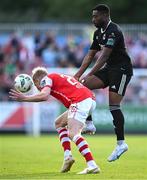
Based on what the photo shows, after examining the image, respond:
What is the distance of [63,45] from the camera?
32125mm

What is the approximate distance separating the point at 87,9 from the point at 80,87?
114 feet

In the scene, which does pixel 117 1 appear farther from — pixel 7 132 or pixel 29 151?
pixel 29 151

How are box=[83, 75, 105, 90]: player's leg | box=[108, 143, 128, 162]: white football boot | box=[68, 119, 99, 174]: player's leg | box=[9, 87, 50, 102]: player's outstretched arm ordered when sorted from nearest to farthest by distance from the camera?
box=[9, 87, 50, 102]: player's outstretched arm
box=[68, 119, 99, 174]: player's leg
box=[108, 143, 128, 162]: white football boot
box=[83, 75, 105, 90]: player's leg

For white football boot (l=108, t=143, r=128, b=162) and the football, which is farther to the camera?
white football boot (l=108, t=143, r=128, b=162)

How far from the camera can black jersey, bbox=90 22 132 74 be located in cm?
1534

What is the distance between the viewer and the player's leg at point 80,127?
525 inches

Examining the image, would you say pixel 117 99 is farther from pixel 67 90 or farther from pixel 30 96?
pixel 30 96

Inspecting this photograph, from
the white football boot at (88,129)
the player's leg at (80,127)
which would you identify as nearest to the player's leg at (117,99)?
the white football boot at (88,129)

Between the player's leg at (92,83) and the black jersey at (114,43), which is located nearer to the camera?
the black jersey at (114,43)

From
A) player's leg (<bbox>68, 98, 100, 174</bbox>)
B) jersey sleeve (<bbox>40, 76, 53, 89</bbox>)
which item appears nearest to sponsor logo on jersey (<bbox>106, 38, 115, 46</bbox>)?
player's leg (<bbox>68, 98, 100, 174</bbox>)

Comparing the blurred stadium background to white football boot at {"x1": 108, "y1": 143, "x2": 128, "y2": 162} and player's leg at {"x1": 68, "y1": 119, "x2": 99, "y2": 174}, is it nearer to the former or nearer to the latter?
white football boot at {"x1": 108, "y1": 143, "x2": 128, "y2": 162}

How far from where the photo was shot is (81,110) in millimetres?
13664

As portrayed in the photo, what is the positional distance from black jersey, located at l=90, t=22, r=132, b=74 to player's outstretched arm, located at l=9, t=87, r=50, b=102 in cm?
237

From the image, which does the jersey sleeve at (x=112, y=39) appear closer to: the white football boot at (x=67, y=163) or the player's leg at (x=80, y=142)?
the player's leg at (x=80, y=142)
